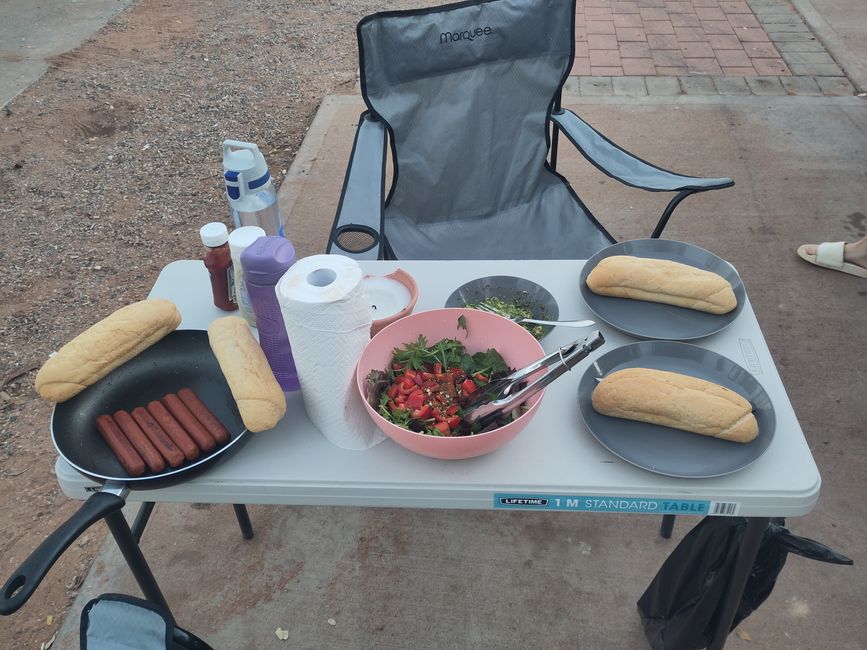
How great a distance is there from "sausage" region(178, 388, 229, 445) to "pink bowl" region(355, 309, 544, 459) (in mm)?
245

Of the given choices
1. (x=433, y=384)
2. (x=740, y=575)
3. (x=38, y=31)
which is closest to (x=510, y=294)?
(x=433, y=384)

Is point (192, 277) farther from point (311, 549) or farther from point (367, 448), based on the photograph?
point (311, 549)

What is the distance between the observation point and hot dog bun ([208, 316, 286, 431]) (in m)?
1.14

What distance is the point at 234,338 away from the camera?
1229 millimetres

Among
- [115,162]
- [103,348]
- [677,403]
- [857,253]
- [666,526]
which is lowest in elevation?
[666,526]

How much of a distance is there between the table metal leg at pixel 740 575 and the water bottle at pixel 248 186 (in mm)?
1147

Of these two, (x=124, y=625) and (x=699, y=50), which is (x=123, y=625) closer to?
(x=124, y=625)

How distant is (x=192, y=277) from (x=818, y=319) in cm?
234

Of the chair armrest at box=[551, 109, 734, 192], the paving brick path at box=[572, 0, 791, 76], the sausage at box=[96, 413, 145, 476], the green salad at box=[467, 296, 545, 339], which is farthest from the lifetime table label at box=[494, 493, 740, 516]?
the paving brick path at box=[572, 0, 791, 76]

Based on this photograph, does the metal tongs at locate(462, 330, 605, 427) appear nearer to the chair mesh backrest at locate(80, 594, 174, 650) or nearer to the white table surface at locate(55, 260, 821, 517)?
the white table surface at locate(55, 260, 821, 517)

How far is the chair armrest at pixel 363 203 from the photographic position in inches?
70.2

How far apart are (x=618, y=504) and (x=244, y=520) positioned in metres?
1.23

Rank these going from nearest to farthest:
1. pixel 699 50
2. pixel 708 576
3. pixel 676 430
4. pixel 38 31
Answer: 1. pixel 676 430
2. pixel 708 576
3. pixel 699 50
4. pixel 38 31

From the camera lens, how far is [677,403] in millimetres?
1195
